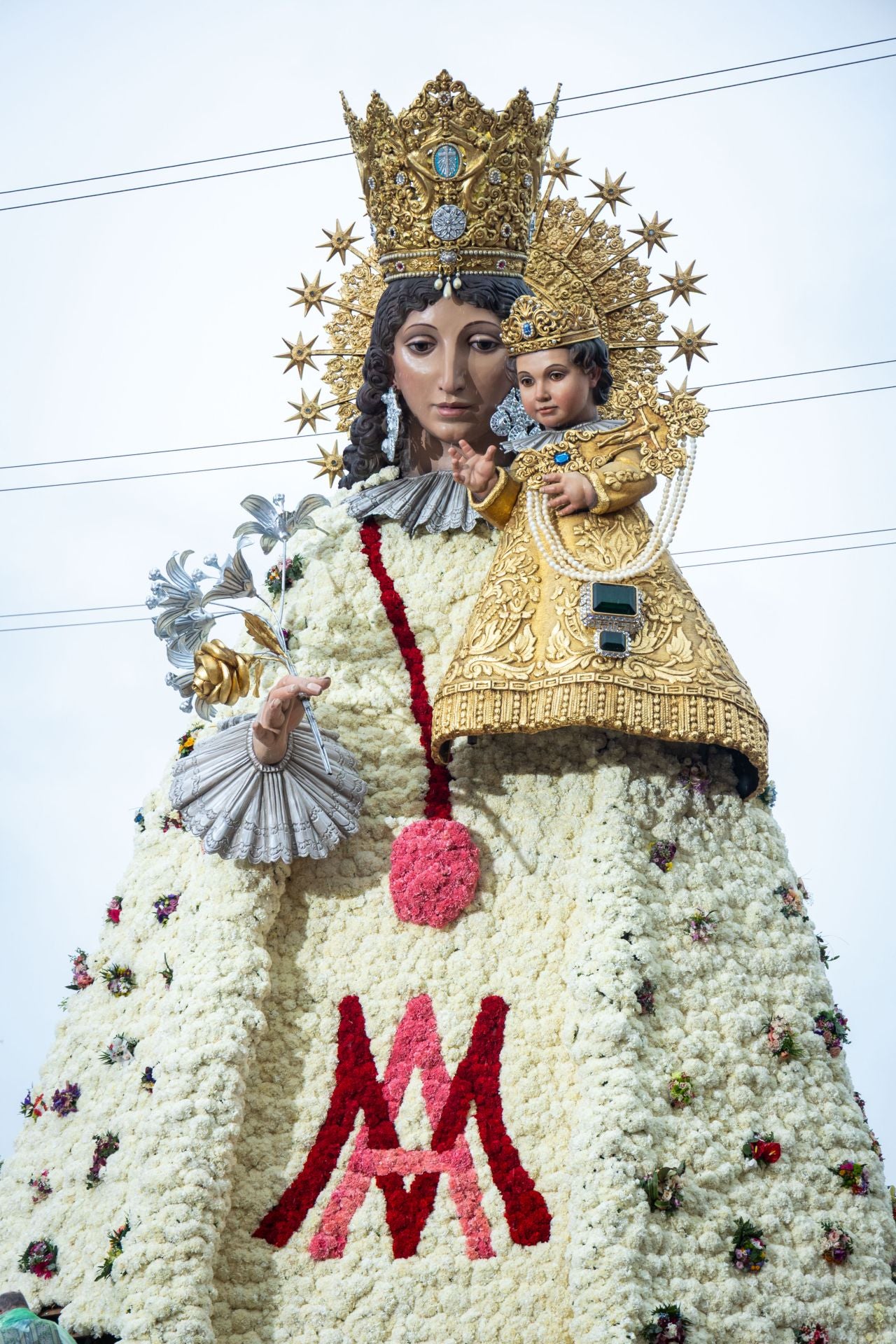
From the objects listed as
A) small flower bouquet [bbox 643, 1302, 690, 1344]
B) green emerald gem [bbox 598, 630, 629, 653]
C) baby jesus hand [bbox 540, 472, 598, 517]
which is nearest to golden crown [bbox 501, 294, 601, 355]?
baby jesus hand [bbox 540, 472, 598, 517]

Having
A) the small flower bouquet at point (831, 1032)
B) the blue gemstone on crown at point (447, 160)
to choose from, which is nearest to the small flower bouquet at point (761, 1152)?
the small flower bouquet at point (831, 1032)

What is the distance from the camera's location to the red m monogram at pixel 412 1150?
21.0 ft

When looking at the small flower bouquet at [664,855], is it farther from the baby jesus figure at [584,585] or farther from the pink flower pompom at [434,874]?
the pink flower pompom at [434,874]

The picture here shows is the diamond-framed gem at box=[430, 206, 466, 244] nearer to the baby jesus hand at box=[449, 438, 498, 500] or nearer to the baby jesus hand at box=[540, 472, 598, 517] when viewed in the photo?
the baby jesus hand at box=[449, 438, 498, 500]

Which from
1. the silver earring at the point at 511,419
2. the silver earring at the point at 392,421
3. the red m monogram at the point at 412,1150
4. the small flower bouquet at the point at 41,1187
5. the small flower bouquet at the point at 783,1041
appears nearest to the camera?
the red m monogram at the point at 412,1150

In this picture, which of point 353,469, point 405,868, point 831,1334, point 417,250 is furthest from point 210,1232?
point 417,250

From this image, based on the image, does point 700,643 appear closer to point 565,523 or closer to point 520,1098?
point 565,523

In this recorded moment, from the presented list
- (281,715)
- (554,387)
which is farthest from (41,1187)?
(554,387)

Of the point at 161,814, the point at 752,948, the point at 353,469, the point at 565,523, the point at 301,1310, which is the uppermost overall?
the point at 353,469

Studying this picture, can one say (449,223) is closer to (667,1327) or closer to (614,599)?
(614,599)

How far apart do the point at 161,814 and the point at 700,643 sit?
7.91 feet

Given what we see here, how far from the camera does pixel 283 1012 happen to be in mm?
6867

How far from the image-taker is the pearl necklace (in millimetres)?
6906

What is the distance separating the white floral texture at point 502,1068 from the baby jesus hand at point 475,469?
0.59m
